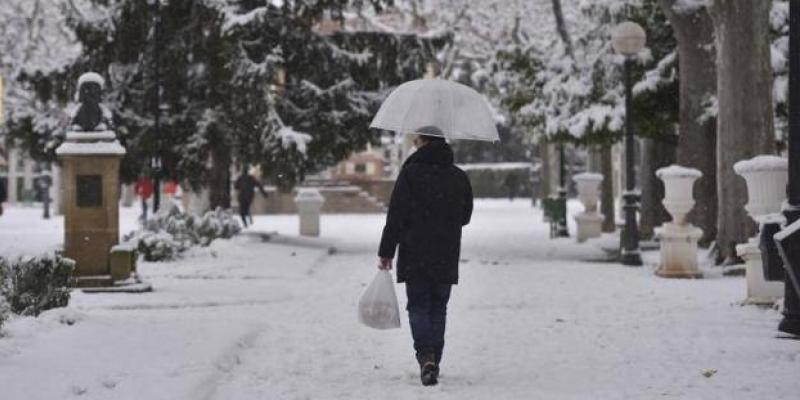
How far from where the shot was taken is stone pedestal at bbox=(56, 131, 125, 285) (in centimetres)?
1262

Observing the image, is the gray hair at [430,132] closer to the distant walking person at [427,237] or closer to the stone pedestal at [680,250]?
the distant walking person at [427,237]

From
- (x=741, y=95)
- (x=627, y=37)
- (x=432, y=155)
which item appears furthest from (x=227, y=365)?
(x=627, y=37)

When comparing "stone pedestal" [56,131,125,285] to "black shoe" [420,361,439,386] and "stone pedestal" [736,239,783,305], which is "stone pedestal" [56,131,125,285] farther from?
"stone pedestal" [736,239,783,305]

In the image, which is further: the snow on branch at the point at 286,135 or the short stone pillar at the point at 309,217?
the short stone pillar at the point at 309,217

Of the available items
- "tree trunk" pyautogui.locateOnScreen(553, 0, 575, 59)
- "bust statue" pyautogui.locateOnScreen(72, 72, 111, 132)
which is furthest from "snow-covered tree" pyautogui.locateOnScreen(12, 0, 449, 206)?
"bust statue" pyautogui.locateOnScreen(72, 72, 111, 132)

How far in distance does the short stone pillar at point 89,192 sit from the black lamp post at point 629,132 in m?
8.63

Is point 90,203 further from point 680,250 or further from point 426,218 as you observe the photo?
point 680,250

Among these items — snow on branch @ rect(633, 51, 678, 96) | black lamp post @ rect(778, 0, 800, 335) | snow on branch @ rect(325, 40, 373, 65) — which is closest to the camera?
black lamp post @ rect(778, 0, 800, 335)

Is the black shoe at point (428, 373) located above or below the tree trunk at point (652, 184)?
below

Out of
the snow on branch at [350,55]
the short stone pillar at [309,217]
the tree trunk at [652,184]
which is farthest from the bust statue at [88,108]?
the tree trunk at [652,184]

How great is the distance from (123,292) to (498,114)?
32680 millimetres

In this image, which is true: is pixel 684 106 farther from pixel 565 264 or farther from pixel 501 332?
pixel 501 332

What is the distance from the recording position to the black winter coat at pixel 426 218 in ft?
22.6

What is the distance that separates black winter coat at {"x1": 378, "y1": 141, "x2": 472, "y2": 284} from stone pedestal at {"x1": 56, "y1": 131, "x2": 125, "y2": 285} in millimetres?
6654
